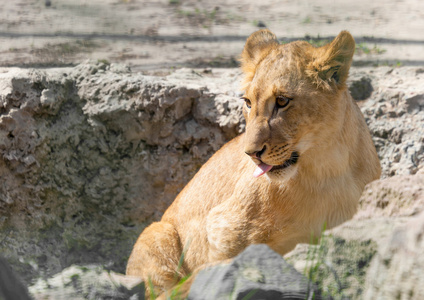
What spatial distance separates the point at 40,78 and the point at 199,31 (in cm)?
410

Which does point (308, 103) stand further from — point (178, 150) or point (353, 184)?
point (178, 150)

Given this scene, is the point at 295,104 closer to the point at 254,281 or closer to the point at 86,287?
the point at 254,281

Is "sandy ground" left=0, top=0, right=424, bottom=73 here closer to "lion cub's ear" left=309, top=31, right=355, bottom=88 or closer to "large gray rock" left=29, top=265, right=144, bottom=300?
"lion cub's ear" left=309, top=31, right=355, bottom=88

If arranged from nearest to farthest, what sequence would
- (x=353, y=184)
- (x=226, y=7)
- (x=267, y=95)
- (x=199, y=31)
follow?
(x=267, y=95), (x=353, y=184), (x=199, y=31), (x=226, y=7)

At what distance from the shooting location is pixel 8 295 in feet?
8.75

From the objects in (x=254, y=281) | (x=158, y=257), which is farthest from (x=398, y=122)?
(x=254, y=281)

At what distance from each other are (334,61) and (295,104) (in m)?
0.45

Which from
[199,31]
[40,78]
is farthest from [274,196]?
[199,31]

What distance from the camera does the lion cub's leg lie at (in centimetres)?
471

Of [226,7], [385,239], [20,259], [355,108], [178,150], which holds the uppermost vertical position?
[226,7]

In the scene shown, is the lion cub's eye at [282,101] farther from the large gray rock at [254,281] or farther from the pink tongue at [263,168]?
the large gray rock at [254,281]

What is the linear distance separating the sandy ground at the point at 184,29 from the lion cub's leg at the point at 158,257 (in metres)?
3.46

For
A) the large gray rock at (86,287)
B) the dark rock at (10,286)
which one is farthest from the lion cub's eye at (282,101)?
the dark rock at (10,286)

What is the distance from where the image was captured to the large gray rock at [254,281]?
8.24 ft
